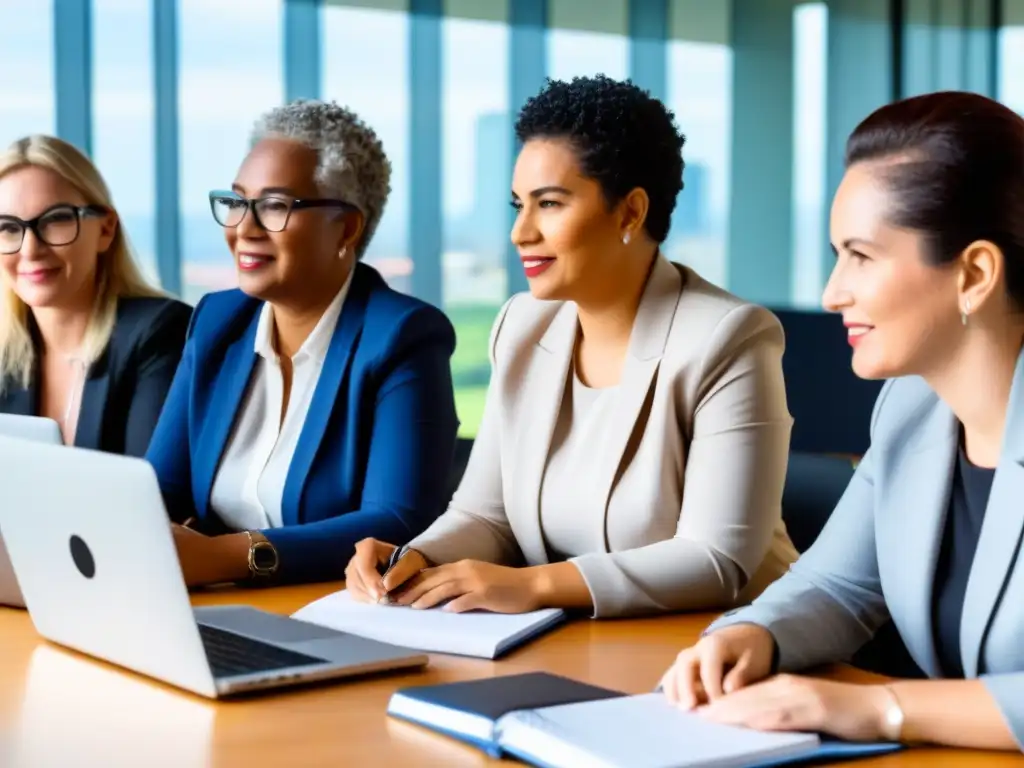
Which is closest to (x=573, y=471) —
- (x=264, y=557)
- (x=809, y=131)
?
(x=264, y=557)

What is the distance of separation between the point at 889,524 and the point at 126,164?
3.61 metres

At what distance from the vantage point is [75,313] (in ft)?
10.1

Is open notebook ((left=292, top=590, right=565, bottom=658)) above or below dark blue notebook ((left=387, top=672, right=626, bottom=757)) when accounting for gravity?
below

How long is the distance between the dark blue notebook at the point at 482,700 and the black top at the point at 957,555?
0.42 metres

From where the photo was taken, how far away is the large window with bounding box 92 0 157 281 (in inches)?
182

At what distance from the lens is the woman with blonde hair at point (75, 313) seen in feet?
9.66

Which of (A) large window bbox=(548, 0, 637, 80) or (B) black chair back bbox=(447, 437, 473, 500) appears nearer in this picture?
(B) black chair back bbox=(447, 437, 473, 500)

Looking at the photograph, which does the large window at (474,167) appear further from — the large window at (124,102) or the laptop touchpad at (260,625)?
the laptop touchpad at (260,625)

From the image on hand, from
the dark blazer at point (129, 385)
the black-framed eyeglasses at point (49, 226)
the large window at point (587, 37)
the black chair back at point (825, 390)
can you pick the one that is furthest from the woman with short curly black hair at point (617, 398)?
the large window at point (587, 37)

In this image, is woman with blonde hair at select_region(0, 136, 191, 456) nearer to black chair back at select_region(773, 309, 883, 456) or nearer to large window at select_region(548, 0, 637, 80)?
black chair back at select_region(773, 309, 883, 456)

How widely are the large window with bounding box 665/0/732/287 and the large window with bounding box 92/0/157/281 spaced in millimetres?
2106

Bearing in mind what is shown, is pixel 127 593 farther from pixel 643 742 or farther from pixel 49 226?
pixel 49 226

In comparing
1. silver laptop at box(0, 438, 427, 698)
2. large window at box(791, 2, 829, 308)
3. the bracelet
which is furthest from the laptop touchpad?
large window at box(791, 2, 829, 308)

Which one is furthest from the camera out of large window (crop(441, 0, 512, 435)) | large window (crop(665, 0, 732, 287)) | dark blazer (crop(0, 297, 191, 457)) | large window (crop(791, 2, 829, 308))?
large window (crop(791, 2, 829, 308))
